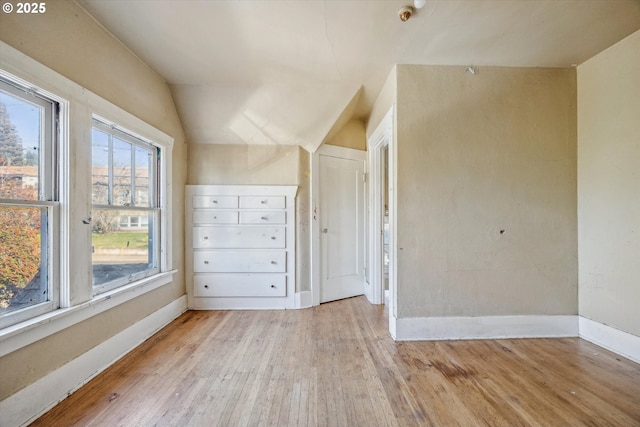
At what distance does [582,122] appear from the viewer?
7.22ft

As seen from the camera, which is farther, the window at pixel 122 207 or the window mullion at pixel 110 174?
the window mullion at pixel 110 174

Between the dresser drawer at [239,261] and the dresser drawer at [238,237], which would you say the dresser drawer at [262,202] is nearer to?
→ the dresser drawer at [238,237]

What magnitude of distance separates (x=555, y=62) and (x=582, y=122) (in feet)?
1.83

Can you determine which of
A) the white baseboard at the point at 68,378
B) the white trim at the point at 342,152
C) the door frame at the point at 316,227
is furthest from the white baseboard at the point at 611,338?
the white baseboard at the point at 68,378

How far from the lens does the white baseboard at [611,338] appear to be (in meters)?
1.85

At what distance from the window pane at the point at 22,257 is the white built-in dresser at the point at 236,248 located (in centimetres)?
142

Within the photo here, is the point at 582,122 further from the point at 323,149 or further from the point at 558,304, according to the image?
the point at 323,149

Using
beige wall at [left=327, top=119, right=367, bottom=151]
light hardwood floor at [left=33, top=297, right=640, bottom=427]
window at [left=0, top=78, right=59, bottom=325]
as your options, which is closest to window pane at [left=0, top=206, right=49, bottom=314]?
window at [left=0, top=78, right=59, bottom=325]

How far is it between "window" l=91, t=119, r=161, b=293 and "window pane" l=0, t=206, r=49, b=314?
298mm

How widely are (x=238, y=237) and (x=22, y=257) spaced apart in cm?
167

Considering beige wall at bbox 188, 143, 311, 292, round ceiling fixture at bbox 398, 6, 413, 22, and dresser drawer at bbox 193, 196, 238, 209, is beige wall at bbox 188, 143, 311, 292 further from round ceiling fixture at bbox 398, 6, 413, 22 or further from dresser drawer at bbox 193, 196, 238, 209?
round ceiling fixture at bbox 398, 6, 413, 22

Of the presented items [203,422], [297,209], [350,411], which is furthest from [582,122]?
[203,422]

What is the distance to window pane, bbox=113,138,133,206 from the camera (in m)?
2.01

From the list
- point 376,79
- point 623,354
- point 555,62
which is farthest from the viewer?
point 376,79
